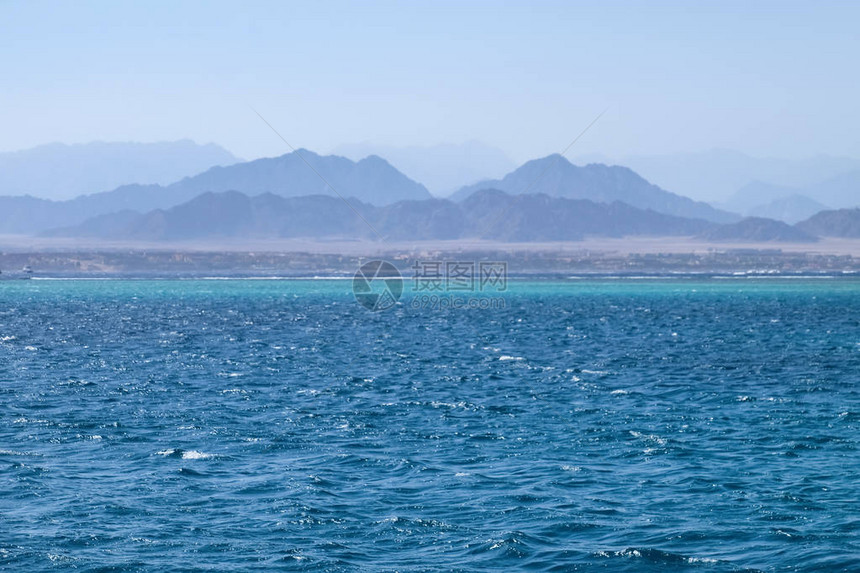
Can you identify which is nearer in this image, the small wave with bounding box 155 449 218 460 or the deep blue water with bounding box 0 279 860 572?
the deep blue water with bounding box 0 279 860 572

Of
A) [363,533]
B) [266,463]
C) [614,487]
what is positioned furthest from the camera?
[266,463]

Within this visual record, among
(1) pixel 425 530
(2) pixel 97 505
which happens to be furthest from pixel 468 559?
(2) pixel 97 505

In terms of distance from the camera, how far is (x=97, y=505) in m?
28.5

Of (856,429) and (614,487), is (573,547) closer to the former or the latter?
(614,487)

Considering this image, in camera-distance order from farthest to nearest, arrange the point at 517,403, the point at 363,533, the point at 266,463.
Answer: the point at 517,403 < the point at 266,463 < the point at 363,533

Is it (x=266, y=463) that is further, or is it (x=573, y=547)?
(x=266, y=463)

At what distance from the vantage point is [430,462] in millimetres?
34469

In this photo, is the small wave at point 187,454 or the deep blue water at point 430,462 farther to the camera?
the small wave at point 187,454

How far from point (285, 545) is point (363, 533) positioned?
82.7 inches

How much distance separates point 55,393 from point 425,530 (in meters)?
29.8

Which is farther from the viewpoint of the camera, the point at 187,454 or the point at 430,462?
the point at 187,454

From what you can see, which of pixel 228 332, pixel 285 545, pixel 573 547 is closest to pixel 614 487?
pixel 573 547

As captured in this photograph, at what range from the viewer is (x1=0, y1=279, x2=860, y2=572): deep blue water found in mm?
25141

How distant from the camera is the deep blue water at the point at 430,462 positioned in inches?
990
